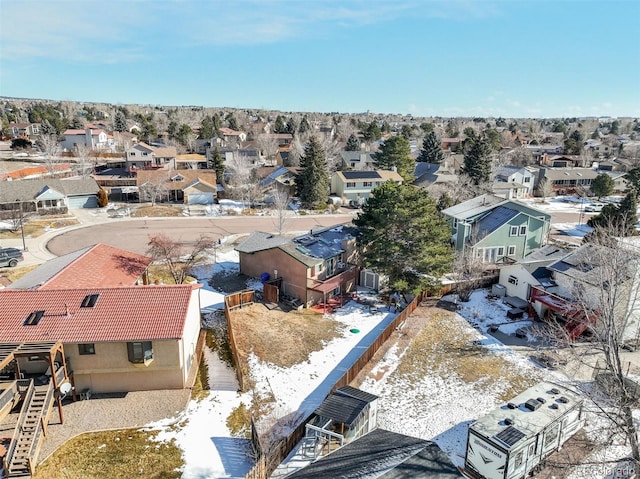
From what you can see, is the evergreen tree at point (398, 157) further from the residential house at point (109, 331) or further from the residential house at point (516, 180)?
the residential house at point (109, 331)

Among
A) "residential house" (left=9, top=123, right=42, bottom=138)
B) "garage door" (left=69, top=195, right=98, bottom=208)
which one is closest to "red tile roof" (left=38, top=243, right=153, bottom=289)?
"garage door" (left=69, top=195, right=98, bottom=208)

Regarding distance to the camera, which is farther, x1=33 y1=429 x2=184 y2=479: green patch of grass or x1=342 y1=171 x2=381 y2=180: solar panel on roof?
x1=342 y1=171 x2=381 y2=180: solar panel on roof

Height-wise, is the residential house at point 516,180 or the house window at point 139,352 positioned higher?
the residential house at point 516,180

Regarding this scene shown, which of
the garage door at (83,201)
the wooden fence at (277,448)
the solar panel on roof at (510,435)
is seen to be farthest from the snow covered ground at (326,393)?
the garage door at (83,201)

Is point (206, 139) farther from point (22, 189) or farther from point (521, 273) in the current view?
point (521, 273)

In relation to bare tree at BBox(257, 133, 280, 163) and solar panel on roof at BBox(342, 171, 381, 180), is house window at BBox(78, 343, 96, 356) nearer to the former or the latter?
solar panel on roof at BBox(342, 171, 381, 180)

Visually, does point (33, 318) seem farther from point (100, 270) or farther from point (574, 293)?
point (574, 293)
